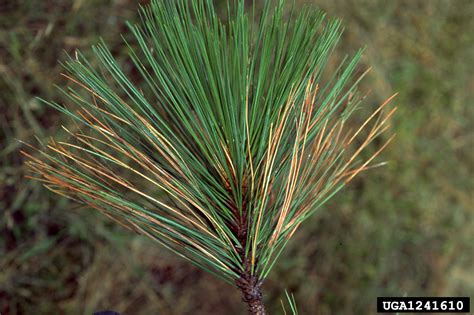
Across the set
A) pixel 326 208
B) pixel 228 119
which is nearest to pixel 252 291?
pixel 228 119

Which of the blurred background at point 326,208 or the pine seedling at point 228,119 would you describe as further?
the blurred background at point 326,208

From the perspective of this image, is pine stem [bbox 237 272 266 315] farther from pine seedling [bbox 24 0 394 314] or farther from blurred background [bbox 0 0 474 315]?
blurred background [bbox 0 0 474 315]

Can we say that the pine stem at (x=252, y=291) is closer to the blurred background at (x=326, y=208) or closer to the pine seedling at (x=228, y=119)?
the pine seedling at (x=228, y=119)

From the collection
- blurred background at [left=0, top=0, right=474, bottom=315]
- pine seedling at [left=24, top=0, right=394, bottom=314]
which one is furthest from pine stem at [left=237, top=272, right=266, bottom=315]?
blurred background at [left=0, top=0, right=474, bottom=315]

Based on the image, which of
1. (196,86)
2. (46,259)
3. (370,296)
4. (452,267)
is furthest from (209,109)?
(452,267)

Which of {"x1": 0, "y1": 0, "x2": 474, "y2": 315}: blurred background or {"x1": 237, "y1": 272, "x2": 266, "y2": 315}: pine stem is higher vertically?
{"x1": 0, "y1": 0, "x2": 474, "y2": 315}: blurred background

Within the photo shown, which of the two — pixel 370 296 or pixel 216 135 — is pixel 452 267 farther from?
pixel 216 135

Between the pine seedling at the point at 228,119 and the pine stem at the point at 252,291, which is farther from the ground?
the pine seedling at the point at 228,119

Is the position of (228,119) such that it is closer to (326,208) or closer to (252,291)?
(252,291)

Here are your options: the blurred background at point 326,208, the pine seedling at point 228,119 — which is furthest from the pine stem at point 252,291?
the blurred background at point 326,208
